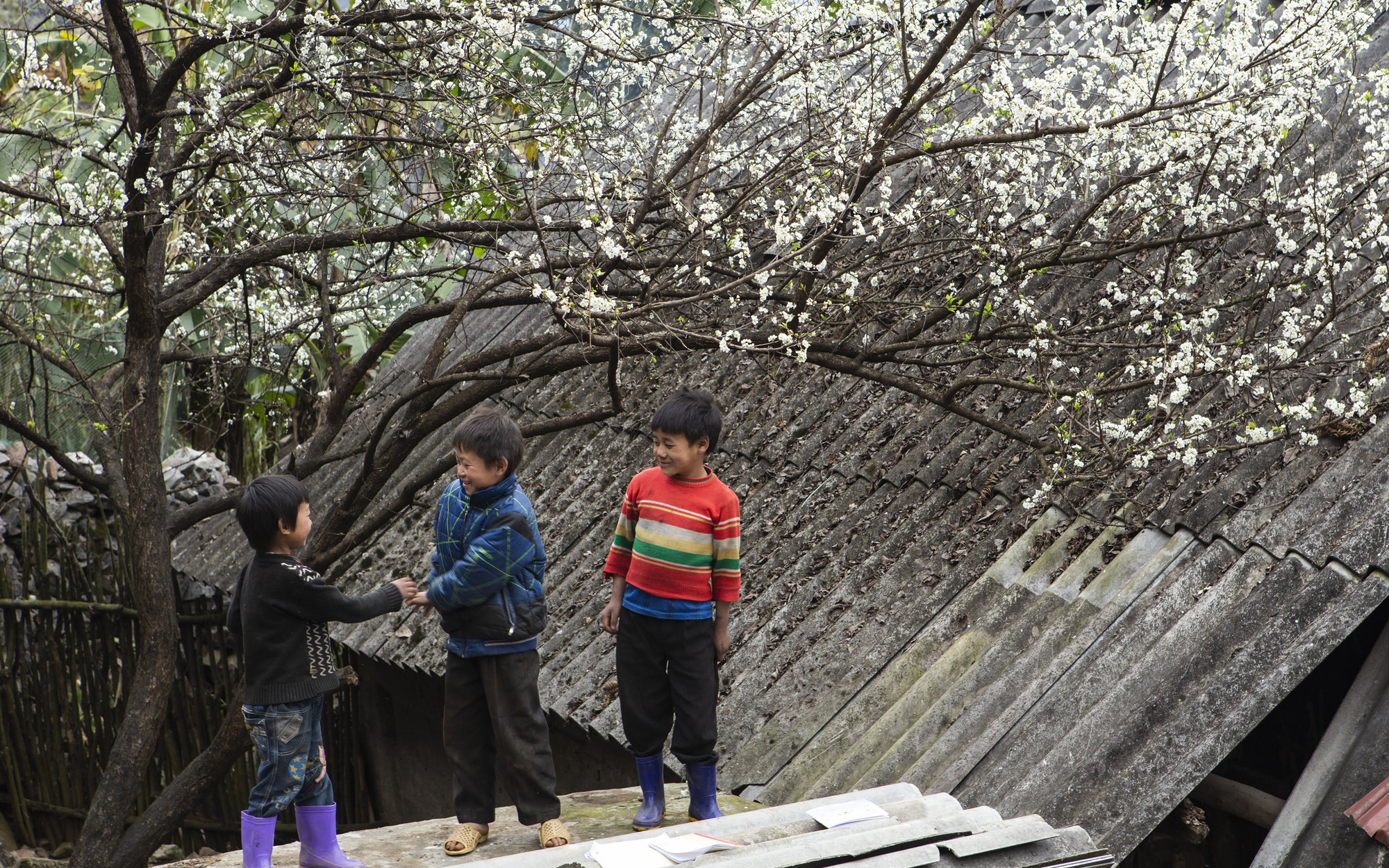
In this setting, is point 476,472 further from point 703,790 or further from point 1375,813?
point 1375,813

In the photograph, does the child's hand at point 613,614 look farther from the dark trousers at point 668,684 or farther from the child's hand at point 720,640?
the child's hand at point 720,640

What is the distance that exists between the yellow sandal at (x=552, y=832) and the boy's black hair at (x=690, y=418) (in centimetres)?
119

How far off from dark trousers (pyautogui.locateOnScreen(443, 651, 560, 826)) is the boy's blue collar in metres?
0.45

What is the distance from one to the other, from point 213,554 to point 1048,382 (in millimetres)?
6102

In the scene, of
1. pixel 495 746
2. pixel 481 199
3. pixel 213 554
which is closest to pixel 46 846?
pixel 213 554

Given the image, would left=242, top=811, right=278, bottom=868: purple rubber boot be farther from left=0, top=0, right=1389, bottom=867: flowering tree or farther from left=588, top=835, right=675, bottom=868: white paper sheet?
left=0, top=0, right=1389, bottom=867: flowering tree

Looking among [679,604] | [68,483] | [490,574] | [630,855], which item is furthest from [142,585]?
[68,483]

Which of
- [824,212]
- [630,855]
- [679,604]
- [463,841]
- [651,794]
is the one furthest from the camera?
[824,212]

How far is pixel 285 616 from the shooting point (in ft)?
10.7

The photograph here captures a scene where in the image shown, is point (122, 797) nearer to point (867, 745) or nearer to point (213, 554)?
point (213, 554)

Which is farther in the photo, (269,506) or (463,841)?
(463,841)

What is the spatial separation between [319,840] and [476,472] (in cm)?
115

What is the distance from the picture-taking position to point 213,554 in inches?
319

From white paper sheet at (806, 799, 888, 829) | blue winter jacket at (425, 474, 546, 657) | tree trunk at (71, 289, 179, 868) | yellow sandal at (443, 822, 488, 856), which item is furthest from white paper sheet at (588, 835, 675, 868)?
tree trunk at (71, 289, 179, 868)
